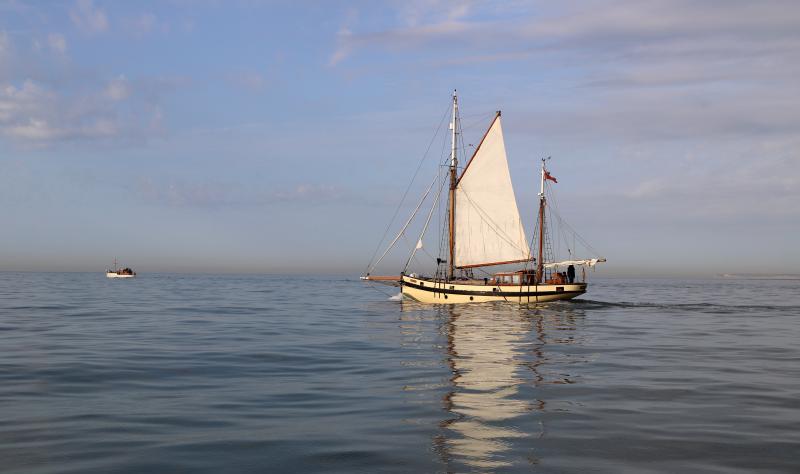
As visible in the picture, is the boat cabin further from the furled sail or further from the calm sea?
the calm sea

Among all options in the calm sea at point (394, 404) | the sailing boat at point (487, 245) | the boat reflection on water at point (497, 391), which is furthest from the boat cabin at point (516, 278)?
the calm sea at point (394, 404)

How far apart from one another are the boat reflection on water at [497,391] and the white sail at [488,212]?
3089 cm

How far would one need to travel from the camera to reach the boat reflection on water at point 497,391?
12148 mm

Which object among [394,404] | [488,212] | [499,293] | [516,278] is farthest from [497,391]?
[488,212]

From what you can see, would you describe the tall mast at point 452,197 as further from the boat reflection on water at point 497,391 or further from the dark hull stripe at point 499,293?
the boat reflection on water at point 497,391

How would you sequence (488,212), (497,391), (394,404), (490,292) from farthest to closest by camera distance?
(488,212), (490,292), (497,391), (394,404)

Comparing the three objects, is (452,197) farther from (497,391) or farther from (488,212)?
(497,391)

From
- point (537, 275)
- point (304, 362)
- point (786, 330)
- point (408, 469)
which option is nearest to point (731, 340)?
point (786, 330)

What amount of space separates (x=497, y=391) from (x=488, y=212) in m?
55.2

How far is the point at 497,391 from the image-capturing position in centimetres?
1852

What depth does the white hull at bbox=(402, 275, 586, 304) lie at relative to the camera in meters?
70.1

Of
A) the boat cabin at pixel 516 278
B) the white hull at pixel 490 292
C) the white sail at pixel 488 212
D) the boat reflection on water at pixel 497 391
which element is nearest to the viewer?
the boat reflection on water at pixel 497 391

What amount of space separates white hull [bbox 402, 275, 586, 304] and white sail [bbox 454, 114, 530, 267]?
13.3ft

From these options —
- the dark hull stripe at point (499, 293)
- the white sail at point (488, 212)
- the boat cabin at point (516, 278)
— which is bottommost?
the dark hull stripe at point (499, 293)
